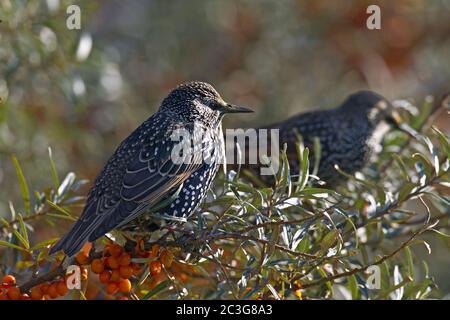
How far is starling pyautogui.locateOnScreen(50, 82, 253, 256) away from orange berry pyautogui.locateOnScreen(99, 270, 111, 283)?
6.7 inches

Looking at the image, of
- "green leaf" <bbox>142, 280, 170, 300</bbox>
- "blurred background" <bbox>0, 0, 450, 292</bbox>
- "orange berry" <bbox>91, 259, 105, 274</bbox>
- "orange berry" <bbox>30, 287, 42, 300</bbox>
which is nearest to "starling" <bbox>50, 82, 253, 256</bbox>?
"orange berry" <bbox>91, 259, 105, 274</bbox>

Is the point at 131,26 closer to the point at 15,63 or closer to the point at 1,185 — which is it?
the point at 1,185

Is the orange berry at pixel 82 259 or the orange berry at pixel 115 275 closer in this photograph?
the orange berry at pixel 115 275

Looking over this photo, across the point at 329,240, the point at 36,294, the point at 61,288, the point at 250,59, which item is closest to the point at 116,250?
the point at 61,288

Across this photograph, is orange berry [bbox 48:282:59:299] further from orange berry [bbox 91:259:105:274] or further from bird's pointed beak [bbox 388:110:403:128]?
bird's pointed beak [bbox 388:110:403:128]

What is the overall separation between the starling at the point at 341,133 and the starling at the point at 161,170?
999 millimetres

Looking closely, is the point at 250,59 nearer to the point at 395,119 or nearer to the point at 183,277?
the point at 395,119

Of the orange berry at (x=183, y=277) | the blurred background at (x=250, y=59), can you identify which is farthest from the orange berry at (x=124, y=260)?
the blurred background at (x=250, y=59)

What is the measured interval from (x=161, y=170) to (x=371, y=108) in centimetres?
261

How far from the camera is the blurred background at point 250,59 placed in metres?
7.00

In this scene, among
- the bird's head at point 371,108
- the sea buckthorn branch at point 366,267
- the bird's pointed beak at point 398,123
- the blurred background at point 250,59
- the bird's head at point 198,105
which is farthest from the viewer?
the blurred background at point 250,59

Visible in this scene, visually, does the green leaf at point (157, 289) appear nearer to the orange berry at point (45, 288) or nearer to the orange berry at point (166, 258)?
the orange berry at point (166, 258)
